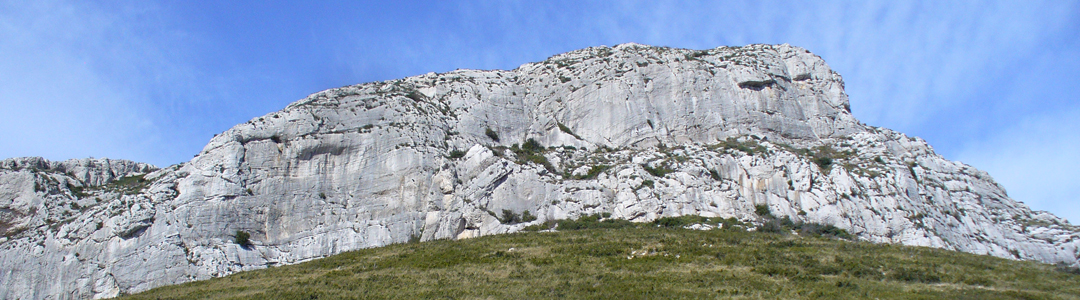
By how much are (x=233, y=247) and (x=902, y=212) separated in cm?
4974

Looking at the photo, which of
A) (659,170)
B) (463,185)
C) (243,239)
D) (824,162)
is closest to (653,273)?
(659,170)

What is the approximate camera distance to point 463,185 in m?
57.4

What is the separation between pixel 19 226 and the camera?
52875 mm

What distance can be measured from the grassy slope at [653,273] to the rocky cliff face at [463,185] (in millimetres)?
8149

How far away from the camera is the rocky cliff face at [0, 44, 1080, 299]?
49.9 metres

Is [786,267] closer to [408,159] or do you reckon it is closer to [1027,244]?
[1027,244]

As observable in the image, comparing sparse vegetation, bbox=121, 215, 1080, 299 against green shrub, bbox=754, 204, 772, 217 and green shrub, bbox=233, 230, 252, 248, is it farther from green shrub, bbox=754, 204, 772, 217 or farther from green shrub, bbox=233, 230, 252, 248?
green shrub, bbox=233, 230, 252, 248

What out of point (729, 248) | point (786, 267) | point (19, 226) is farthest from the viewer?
point (19, 226)

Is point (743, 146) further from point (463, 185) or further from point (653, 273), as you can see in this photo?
point (653, 273)

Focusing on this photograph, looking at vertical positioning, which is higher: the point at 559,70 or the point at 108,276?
the point at 559,70

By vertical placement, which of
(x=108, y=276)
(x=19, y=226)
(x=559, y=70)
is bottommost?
(x=108, y=276)

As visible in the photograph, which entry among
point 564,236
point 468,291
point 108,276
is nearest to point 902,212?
point 564,236

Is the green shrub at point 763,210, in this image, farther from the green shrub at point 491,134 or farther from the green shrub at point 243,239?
the green shrub at point 243,239

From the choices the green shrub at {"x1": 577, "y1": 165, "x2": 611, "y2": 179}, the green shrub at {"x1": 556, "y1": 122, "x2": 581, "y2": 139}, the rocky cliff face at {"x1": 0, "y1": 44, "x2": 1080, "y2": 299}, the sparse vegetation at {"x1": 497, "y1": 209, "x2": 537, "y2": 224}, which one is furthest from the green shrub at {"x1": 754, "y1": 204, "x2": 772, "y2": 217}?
the green shrub at {"x1": 556, "y1": 122, "x2": 581, "y2": 139}
